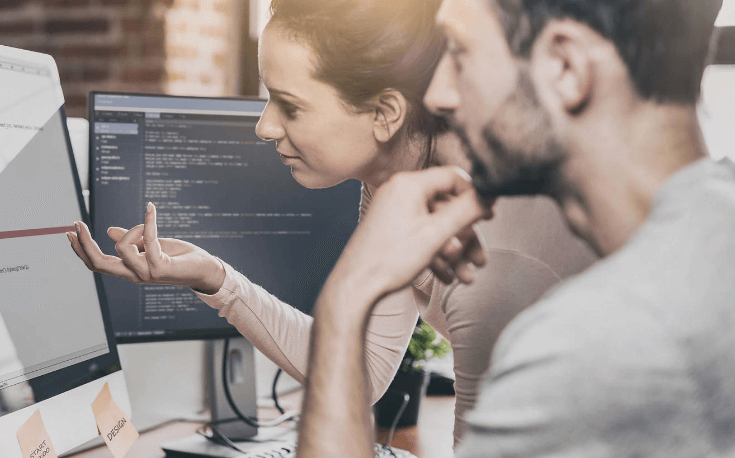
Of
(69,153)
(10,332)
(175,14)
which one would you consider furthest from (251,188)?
(175,14)

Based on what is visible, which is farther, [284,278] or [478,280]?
[284,278]

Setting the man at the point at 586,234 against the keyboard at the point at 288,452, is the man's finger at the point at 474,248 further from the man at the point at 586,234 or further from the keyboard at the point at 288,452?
the keyboard at the point at 288,452

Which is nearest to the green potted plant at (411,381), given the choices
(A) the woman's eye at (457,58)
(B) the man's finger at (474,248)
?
(B) the man's finger at (474,248)

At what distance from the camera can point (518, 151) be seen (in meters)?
0.46

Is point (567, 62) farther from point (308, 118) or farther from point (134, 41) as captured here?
point (134, 41)

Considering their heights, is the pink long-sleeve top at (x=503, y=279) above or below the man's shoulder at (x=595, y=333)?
below

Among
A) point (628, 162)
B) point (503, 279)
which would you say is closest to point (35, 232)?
point (503, 279)

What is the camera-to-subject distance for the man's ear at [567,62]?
1.36ft

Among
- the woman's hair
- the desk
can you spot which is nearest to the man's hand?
the woman's hair

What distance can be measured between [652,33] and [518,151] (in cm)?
11

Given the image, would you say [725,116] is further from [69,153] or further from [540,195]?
[69,153]

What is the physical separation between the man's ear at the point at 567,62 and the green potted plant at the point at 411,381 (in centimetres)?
76

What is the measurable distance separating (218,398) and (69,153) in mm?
481

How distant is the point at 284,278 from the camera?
1.11 m
